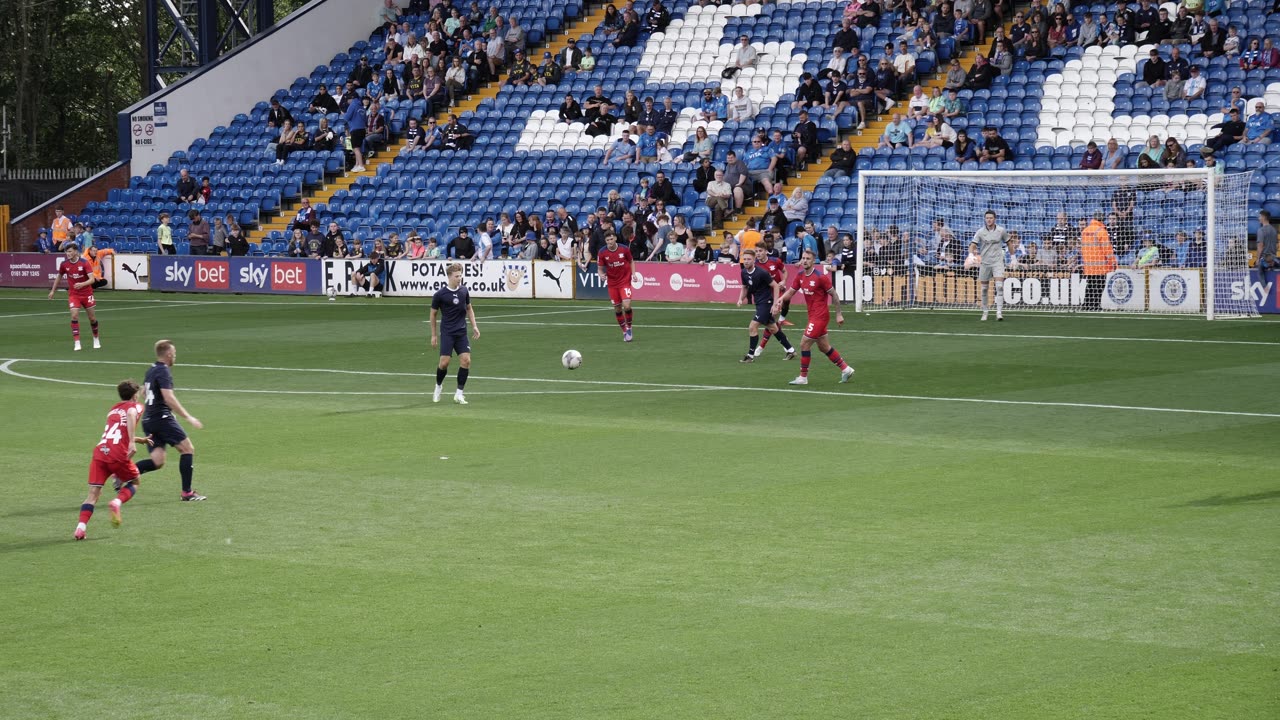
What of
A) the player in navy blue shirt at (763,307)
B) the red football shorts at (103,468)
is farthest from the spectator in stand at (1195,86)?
the red football shorts at (103,468)

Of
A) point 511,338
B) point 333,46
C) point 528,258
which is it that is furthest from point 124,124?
point 511,338

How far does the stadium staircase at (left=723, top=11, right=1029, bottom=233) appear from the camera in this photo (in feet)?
132

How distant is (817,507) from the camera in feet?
42.5

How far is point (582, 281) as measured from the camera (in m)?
39.4

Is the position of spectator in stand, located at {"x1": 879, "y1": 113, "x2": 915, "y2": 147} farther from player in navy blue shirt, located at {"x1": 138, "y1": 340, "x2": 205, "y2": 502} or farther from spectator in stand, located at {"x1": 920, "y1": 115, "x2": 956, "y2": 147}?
player in navy blue shirt, located at {"x1": 138, "y1": 340, "x2": 205, "y2": 502}

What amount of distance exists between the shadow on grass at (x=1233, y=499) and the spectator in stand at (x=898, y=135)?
2619 cm

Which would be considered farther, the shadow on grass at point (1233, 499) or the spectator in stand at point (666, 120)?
the spectator in stand at point (666, 120)

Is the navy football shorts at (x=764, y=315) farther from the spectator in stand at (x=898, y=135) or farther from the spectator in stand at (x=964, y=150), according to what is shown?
the spectator in stand at (x=898, y=135)

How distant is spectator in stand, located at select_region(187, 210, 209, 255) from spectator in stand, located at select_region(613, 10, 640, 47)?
13.0 m

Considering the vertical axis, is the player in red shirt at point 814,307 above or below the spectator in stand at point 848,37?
below

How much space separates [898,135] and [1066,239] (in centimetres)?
631

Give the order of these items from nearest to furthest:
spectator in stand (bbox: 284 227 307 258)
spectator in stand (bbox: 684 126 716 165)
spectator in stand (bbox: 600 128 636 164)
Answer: spectator in stand (bbox: 684 126 716 165)
spectator in stand (bbox: 600 128 636 164)
spectator in stand (bbox: 284 227 307 258)

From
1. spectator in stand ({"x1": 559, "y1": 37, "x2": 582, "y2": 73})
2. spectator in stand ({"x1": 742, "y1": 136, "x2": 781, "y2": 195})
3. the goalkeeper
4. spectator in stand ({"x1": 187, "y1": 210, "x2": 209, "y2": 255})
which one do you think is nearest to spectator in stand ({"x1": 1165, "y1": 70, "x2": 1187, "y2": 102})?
the goalkeeper

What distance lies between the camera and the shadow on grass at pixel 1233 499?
42.1ft
